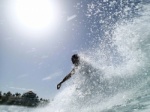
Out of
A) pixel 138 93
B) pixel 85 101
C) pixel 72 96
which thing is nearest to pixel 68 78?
pixel 72 96

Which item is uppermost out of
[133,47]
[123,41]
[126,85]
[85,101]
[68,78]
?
[123,41]

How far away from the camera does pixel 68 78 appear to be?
460 inches

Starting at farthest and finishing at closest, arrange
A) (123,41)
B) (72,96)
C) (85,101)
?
(123,41) → (72,96) → (85,101)

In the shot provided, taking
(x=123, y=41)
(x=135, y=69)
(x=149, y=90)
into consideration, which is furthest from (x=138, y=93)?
(x=123, y=41)

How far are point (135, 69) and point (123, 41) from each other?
10.9ft

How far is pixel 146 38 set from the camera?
47.8 ft

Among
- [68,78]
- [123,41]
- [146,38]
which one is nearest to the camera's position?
[68,78]

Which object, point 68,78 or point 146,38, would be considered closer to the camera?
point 68,78

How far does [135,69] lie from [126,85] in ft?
5.73

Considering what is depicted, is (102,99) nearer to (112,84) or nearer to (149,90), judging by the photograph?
(112,84)

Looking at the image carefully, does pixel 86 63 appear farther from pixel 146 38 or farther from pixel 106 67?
pixel 146 38

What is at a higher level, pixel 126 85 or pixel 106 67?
pixel 106 67

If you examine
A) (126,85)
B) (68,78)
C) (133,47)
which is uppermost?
(133,47)

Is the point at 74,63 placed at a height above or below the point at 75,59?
below
